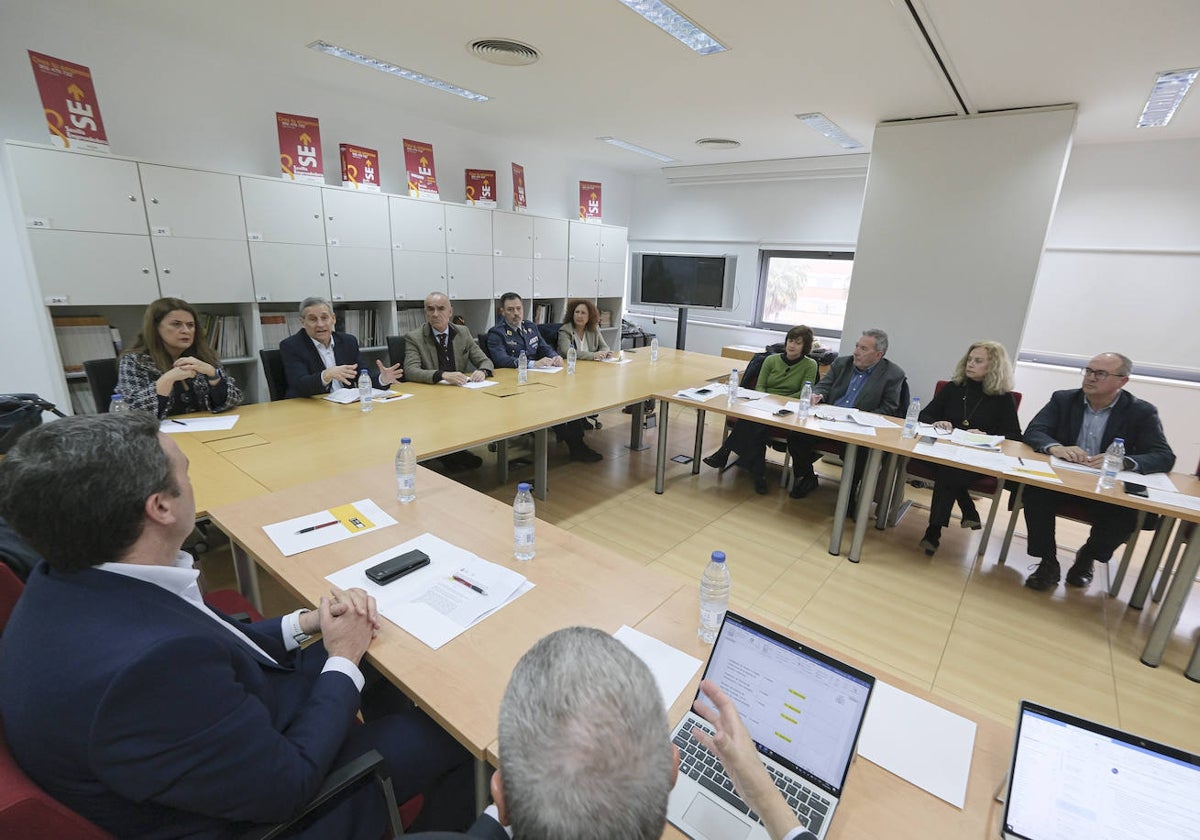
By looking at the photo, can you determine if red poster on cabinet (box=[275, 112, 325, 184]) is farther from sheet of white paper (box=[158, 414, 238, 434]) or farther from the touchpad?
the touchpad

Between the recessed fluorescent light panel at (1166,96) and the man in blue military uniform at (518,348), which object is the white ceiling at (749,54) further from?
the man in blue military uniform at (518,348)

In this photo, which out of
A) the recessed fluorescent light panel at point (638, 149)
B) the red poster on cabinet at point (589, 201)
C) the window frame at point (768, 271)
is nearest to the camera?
the recessed fluorescent light panel at point (638, 149)

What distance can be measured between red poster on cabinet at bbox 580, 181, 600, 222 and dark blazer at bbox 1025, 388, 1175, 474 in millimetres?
5357

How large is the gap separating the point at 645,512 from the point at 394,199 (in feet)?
12.1

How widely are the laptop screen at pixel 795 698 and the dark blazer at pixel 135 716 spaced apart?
83 centimetres

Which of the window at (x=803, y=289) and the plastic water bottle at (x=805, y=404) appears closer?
the plastic water bottle at (x=805, y=404)

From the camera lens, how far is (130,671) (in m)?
0.79

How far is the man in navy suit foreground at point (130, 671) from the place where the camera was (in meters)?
0.80

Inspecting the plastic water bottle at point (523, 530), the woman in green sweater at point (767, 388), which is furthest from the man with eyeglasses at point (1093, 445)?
the plastic water bottle at point (523, 530)

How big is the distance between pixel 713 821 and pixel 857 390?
150 inches

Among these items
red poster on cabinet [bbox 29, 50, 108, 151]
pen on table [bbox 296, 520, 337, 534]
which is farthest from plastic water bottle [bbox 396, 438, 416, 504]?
red poster on cabinet [bbox 29, 50, 108, 151]

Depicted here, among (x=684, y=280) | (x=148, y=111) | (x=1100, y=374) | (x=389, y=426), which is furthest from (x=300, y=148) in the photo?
(x=1100, y=374)

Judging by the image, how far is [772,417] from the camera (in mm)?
3592

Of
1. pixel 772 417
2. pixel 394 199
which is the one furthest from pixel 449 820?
pixel 394 199
